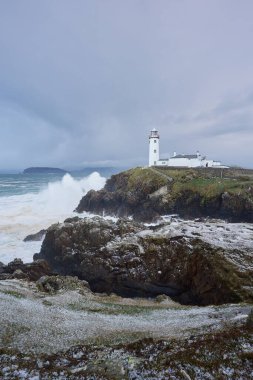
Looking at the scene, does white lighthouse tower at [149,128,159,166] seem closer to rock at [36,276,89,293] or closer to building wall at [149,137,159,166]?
building wall at [149,137,159,166]

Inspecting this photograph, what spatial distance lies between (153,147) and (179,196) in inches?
1514

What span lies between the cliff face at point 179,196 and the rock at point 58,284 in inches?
1222

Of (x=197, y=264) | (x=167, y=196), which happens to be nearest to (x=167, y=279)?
(x=197, y=264)

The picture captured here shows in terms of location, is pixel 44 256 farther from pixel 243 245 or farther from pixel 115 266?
pixel 243 245

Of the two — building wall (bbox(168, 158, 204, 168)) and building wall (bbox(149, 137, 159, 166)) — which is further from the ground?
building wall (bbox(149, 137, 159, 166))

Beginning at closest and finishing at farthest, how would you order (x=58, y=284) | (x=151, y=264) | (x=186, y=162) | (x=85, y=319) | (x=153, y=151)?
(x=85, y=319) < (x=58, y=284) < (x=151, y=264) < (x=186, y=162) < (x=153, y=151)

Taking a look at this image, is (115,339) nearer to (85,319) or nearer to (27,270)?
(85,319)

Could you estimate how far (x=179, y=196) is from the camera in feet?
194

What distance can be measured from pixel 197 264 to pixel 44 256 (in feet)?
59.9

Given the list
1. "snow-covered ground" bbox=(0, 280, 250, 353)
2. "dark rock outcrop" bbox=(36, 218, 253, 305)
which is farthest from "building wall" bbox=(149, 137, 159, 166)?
"snow-covered ground" bbox=(0, 280, 250, 353)

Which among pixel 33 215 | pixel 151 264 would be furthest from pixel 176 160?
pixel 151 264

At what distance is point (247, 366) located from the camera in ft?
43.2

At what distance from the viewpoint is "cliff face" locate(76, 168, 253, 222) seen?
5284 cm

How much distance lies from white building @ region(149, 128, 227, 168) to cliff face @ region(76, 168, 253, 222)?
1609 centimetres
